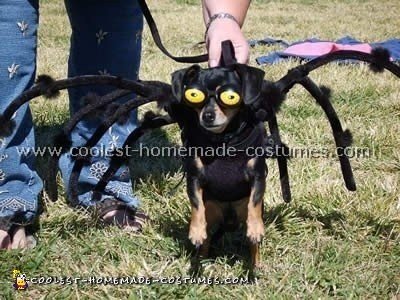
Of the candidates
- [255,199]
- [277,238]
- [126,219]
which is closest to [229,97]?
[255,199]

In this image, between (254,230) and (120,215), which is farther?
(120,215)

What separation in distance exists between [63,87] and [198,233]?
17.8 inches

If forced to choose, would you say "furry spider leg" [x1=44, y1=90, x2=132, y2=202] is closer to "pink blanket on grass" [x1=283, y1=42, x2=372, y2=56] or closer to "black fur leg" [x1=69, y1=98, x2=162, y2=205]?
"black fur leg" [x1=69, y1=98, x2=162, y2=205]

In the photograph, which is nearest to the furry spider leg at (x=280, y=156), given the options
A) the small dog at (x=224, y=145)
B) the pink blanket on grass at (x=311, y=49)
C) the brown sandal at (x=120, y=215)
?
the small dog at (x=224, y=145)

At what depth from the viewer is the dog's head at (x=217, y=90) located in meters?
1.15

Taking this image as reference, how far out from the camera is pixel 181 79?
3.94 ft

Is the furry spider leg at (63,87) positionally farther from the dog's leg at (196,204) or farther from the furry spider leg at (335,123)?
the furry spider leg at (335,123)

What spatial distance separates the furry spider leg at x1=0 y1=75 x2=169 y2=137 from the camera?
126 cm

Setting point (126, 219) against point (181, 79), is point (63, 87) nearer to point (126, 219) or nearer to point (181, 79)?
point (181, 79)

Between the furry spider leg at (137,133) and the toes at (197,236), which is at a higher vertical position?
the furry spider leg at (137,133)

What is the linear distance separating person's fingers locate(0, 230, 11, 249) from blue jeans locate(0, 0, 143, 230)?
0.02 meters

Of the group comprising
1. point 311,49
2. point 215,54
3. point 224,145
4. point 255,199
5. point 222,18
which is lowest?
point 255,199

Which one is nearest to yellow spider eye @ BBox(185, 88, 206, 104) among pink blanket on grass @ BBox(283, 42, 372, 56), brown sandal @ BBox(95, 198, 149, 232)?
brown sandal @ BBox(95, 198, 149, 232)

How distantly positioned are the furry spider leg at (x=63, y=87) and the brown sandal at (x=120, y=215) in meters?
0.53
